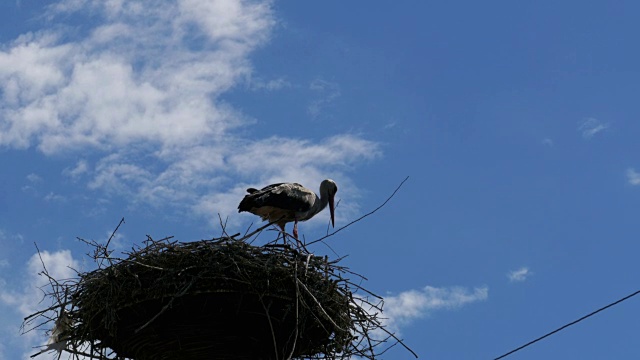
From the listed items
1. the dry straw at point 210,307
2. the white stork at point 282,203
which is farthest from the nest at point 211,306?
the white stork at point 282,203

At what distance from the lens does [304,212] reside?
11.8 m

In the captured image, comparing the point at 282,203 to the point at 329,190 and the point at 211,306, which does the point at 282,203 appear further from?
the point at 211,306

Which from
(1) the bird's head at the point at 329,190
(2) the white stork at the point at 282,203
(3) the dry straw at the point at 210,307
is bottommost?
(3) the dry straw at the point at 210,307

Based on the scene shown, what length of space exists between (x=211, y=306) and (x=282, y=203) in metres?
4.41

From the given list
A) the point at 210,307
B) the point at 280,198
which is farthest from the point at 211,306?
the point at 280,198

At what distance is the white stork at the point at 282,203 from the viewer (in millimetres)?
11352

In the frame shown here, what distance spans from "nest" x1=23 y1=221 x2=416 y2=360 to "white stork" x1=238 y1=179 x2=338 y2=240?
12.6 feet

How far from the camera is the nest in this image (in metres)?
6.98

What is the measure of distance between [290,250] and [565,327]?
7.02 feet

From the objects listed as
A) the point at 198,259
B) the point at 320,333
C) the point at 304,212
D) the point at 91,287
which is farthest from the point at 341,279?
the point at 304,212

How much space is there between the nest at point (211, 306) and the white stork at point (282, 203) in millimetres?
3839

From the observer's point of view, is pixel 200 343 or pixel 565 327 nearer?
pixel 565 327

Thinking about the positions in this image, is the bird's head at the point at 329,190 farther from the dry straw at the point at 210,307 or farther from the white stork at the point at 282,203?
the dry straw at the point at 210,307

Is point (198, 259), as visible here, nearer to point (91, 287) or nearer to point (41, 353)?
point (91, 287)
